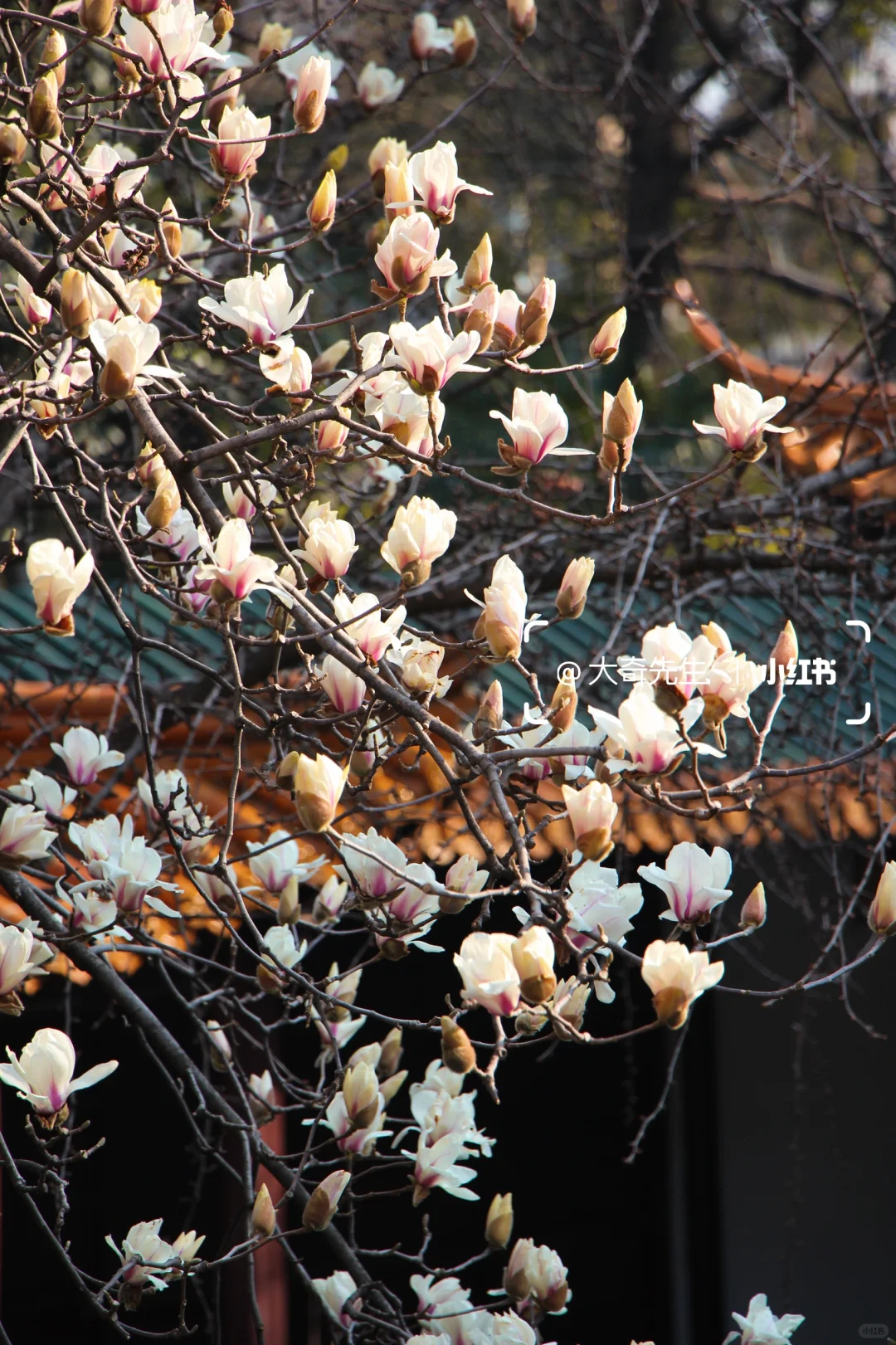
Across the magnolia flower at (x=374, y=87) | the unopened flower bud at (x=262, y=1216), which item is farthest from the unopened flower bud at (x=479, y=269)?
the magnolia flower at (x=374, y=87)

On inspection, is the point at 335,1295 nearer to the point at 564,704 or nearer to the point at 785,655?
the point at 564,704

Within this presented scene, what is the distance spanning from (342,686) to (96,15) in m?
0.71

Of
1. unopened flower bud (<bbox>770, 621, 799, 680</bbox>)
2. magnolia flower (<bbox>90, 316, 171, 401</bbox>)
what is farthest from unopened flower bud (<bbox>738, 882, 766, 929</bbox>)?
magnolia flower (<bbox>90, 316, 171, 401</bbox>)

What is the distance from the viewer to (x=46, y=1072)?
53.4 inches

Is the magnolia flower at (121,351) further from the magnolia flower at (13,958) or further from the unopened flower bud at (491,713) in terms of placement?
the magnolia flower at (13,958)

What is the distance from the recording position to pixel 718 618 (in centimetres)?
358

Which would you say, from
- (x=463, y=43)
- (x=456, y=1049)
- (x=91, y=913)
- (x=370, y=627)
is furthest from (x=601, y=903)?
(x=463, y=43)

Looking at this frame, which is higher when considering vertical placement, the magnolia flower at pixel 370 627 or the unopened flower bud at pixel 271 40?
the unopened flower bud at pixel 271 40

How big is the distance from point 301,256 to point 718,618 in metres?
1.65

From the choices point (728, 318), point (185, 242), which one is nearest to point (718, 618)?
point (185, 242)

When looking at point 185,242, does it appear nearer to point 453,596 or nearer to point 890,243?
point 453,596

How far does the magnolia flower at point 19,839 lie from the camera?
1.37 m

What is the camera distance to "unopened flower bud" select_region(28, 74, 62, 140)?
1.30 metres

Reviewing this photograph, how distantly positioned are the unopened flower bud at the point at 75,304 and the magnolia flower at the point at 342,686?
Answer: 37 centimetres
